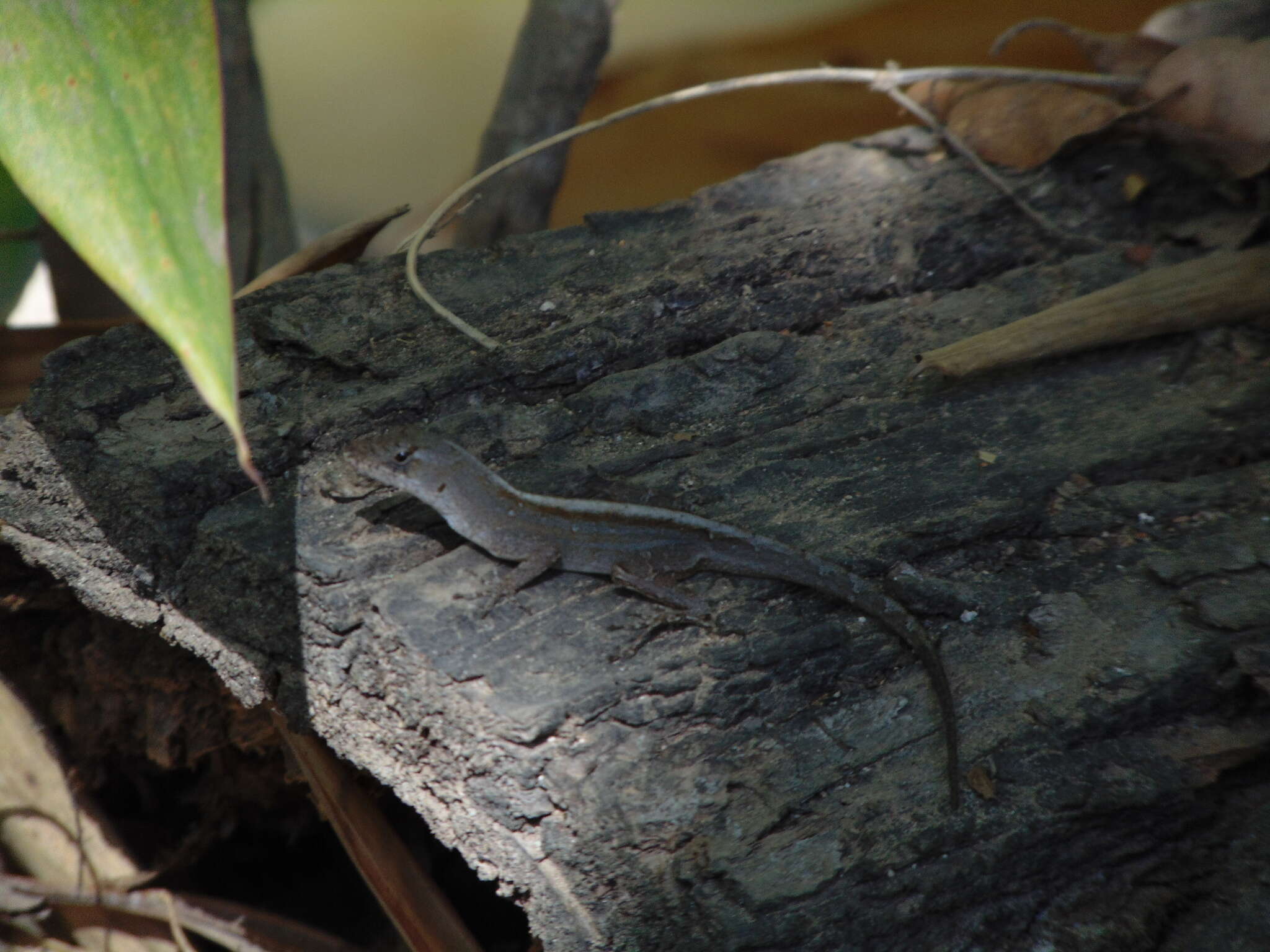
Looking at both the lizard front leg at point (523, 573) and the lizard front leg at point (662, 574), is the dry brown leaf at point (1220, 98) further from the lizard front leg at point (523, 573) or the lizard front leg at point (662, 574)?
the lizard front leg at point (523, 573)

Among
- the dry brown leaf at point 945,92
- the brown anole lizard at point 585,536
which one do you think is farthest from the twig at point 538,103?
the brown anole lizard at point 585,536

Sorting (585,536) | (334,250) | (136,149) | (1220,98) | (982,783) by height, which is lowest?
(982,783)

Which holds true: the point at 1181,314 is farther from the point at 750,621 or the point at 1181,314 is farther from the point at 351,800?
the point at 351,800

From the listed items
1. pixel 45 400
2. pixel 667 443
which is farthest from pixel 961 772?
pixel 45 400

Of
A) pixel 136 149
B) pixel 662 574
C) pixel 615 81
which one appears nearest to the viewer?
pixel 136 149

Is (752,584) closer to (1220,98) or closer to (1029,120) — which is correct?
(1029,120)

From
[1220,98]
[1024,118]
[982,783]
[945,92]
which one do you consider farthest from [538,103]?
[982,783]
